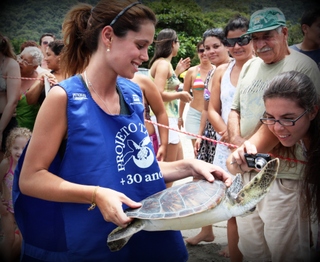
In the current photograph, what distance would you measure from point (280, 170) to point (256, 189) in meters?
0.87

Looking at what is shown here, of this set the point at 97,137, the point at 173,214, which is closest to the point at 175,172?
the point at 173,214

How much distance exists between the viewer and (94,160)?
1.43 metres

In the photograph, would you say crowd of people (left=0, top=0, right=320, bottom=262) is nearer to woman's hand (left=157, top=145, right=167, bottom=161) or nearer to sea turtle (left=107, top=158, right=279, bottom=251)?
sea turtle (left=107, top=158, right=279, bottom=251)

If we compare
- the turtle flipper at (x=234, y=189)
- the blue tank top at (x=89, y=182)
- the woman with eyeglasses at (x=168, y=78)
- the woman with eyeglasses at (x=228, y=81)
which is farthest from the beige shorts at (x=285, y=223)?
the woman with eyeglasses at (x=168, y=78)

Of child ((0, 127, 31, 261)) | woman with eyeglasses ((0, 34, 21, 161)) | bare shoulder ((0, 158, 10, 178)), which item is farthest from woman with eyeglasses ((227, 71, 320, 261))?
woman with eyeglasses ((0, 34, 21, 161))

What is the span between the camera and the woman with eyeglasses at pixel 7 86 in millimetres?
3936

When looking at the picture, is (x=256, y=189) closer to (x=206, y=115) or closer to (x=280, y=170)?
(x=280, y=170)

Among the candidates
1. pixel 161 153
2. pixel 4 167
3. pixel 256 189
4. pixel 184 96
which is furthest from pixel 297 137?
pixel 184 96

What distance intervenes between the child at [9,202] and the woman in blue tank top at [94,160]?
1.39 m

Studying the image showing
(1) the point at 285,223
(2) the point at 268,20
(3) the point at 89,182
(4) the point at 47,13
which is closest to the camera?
(3) the point at 89,182

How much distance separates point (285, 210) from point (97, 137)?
146 centimetres

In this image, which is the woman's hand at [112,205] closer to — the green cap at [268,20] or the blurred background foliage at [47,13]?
the blurred background foliage at [47,13]

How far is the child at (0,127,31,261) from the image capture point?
9.22 feet

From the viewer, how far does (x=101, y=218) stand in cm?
148
